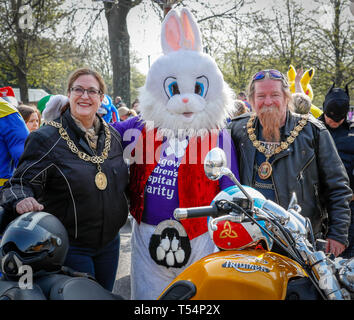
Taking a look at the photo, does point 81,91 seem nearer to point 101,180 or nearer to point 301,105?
point 101,180

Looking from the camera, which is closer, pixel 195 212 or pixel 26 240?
pixel 195 212

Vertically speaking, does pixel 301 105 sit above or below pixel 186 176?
above

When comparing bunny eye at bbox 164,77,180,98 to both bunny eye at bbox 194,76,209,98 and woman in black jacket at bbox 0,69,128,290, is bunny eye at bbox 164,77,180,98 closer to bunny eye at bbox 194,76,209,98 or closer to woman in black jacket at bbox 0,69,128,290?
bunny eye at bbox 194,76,209,98

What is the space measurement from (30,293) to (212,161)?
88 cm

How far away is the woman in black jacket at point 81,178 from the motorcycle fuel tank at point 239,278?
1.03m

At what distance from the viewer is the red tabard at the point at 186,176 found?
2584mm

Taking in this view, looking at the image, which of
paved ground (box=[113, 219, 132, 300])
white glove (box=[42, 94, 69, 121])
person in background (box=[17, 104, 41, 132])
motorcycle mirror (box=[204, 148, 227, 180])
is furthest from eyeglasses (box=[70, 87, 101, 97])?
person in background (box=[17, 104, 41, 132])

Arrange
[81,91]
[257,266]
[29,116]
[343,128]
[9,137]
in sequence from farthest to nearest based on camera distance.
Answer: [29,116], [343,128], [9,137], [81,91], [257,266]

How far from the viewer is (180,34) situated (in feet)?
9.19

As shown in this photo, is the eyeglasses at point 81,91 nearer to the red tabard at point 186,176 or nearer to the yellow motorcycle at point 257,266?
the red tabard at point 186,176

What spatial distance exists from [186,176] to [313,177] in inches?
32.6

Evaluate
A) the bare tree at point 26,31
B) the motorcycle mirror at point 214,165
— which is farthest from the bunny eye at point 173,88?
the bare tree at point 26,31

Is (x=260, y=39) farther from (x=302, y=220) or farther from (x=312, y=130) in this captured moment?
(x=302, y=220)

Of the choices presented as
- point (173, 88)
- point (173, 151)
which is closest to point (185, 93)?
point (173, 88)
